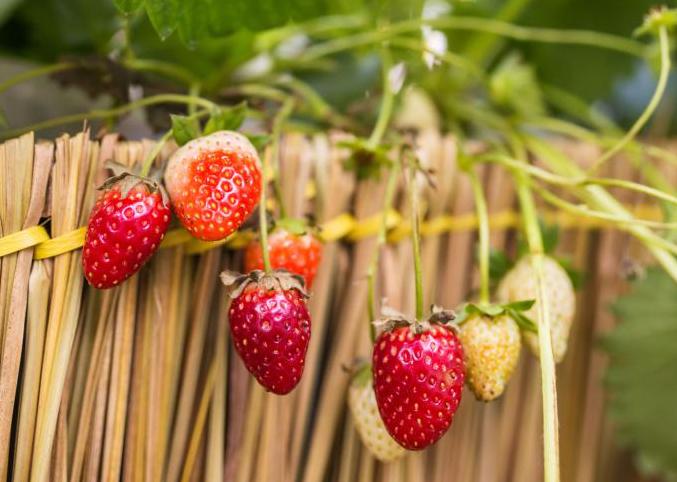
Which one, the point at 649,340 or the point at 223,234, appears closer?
the point at 223,234

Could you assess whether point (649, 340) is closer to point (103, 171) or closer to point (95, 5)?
point (103, 171)

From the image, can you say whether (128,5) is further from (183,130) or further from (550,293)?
(550,293)

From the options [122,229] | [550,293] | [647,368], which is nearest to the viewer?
[122,229]

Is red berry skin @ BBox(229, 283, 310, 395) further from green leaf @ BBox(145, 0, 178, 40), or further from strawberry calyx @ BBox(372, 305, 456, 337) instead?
green leaf @ BBox(145, 0, 178, 40)

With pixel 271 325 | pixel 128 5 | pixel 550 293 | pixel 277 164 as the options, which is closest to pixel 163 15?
pixel 128 5

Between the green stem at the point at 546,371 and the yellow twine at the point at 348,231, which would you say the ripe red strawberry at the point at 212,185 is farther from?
the green stem at the point at 546,371

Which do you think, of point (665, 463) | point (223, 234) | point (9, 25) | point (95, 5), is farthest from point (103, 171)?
point (665, 463)
